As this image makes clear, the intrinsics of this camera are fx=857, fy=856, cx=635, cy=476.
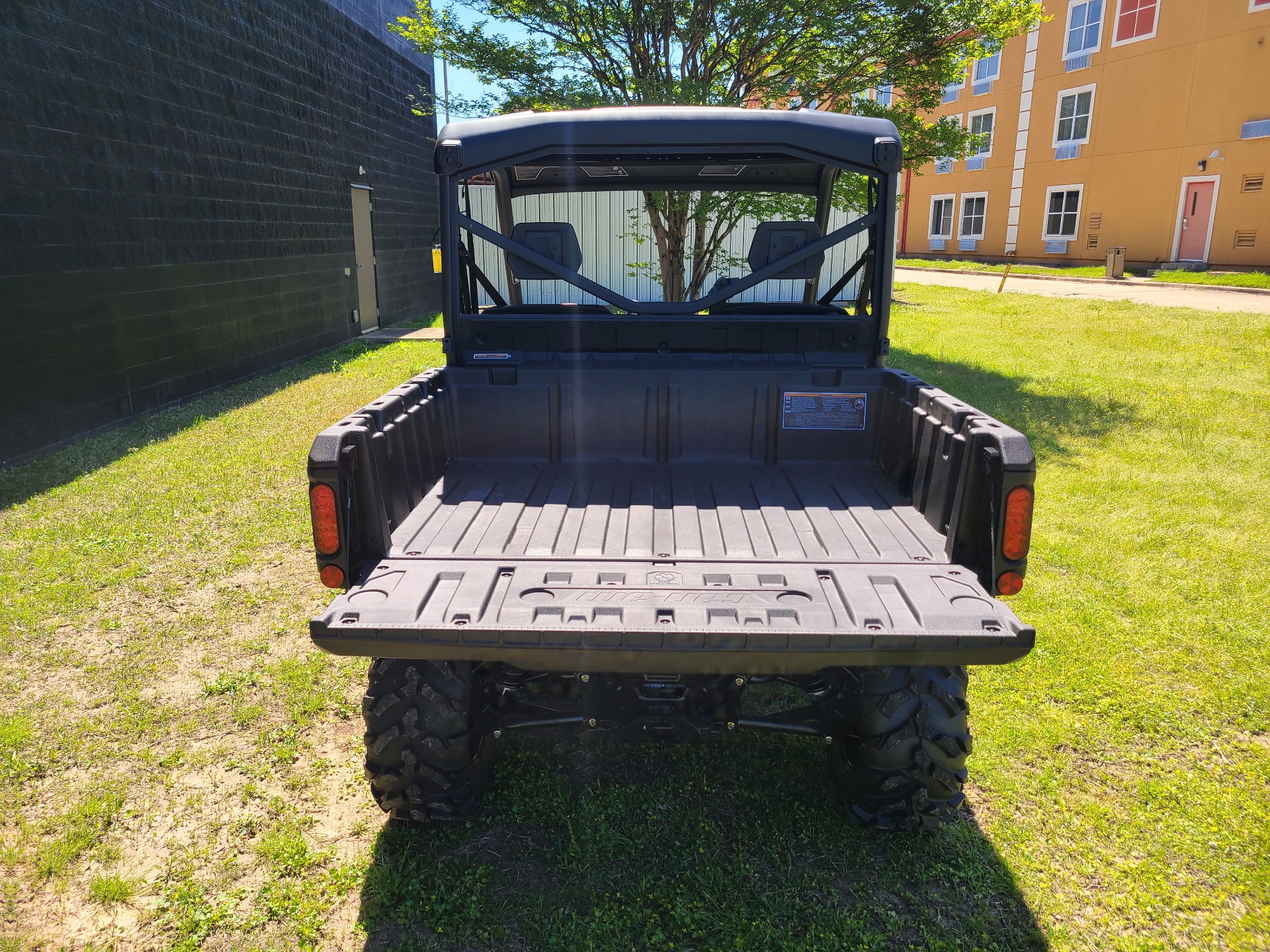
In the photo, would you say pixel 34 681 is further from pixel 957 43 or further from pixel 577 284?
pixel 957 43

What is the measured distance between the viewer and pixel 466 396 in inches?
157

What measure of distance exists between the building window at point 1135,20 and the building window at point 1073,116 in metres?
1.66

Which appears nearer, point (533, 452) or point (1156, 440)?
point (533, 452)

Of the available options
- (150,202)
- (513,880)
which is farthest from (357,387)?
(513,880)

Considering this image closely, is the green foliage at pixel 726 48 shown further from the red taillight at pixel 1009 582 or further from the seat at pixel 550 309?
the red taillight at pixel 1009 582

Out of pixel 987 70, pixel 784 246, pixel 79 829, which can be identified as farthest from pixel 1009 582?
pixel 987 70

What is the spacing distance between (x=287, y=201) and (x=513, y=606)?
36.9ft

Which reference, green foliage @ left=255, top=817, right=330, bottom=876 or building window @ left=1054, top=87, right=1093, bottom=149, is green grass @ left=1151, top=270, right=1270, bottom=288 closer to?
building window @ left=1054, top=87, right=1093, bottom=149

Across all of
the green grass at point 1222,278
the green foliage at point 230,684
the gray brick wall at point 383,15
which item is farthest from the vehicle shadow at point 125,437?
the green grass at point 1222,278

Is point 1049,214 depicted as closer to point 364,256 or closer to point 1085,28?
point 1085,28

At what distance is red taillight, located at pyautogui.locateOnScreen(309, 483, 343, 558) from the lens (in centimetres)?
270

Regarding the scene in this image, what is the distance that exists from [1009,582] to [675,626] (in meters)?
1.11

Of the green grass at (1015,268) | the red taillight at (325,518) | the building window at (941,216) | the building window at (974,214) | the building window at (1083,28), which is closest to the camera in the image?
the red taillight at (325,518)

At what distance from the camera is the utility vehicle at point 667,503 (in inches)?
96.0
